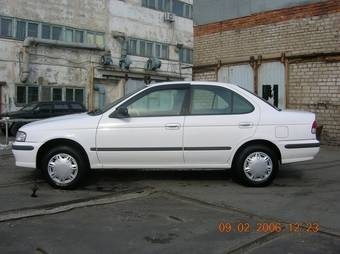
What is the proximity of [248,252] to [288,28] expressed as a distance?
12131 mm

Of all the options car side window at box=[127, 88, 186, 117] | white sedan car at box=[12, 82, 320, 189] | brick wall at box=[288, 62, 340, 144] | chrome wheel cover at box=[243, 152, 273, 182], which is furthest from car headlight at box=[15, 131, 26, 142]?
brick wall at box=[288, 62, 340, 144]

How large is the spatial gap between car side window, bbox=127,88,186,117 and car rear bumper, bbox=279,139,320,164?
175 cm

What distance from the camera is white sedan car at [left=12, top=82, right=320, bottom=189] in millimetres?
7730

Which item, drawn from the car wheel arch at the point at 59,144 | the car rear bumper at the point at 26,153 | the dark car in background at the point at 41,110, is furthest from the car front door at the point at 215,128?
the dark car in background at the point at 41,110

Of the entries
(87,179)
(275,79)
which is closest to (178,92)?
(87,179)

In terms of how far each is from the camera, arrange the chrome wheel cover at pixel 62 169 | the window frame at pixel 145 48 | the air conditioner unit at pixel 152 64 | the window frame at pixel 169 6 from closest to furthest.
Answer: the chrome wheel cover at pixel 62 169
the window frame at pixel 145 48
the air conditioner unit at pixel 152 64
the window frame at pixel 169 6

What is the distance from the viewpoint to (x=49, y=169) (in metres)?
7.72

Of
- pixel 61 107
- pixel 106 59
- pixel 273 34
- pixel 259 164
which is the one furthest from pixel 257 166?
pixel 106 59

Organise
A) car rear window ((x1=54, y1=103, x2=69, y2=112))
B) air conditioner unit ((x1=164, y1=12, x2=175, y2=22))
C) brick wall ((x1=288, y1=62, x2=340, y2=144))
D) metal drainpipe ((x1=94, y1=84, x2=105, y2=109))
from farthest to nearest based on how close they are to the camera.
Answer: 1. air conditioner unit ((x1=164, y1=12, x2=175, y2=22))
2. metal drainpipe ((x1=94, y1=84, x2=105, y2=109))
3. car rear window ((x1=54, y1=103, x2=69, y2=112))
4. brick wall ((x1=288, y1=62, x2=340, y2=144))

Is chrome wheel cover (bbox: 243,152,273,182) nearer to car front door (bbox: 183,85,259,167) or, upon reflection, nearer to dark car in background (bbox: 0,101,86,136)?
car front door (bbox: 183,85,259,167)

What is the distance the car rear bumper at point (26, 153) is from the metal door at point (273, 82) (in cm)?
1005

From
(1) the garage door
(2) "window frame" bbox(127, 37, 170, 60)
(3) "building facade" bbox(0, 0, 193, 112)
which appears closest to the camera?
(1) the garage door

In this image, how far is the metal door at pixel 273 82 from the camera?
16.0 meters
